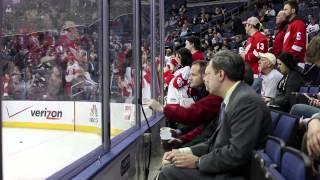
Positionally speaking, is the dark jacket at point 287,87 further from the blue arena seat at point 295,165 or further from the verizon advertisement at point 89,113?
the blue arena seat at point 295,165

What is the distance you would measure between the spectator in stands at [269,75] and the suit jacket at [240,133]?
1.89 m

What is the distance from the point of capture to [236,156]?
5.35 ft

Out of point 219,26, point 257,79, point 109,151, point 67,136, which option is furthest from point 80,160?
point 219,26

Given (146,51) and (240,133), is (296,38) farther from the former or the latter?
(240,133)

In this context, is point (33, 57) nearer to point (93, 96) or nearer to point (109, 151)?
point (93, 96)

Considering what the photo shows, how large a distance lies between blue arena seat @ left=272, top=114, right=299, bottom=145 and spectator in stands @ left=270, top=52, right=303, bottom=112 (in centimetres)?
140

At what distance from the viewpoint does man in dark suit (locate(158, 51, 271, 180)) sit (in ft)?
5.32

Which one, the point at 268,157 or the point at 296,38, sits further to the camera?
the point at 296,38

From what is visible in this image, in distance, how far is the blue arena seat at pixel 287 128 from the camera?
1.59 m

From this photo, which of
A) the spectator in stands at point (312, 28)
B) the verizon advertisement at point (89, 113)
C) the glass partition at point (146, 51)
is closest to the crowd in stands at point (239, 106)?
the glass partition at point (146, 51)

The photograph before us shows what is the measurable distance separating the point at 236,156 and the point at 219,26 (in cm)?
1329

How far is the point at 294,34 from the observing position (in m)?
3.62

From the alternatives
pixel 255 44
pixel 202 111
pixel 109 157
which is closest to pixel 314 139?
pixel 202 111

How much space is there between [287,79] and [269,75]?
1.13ft
